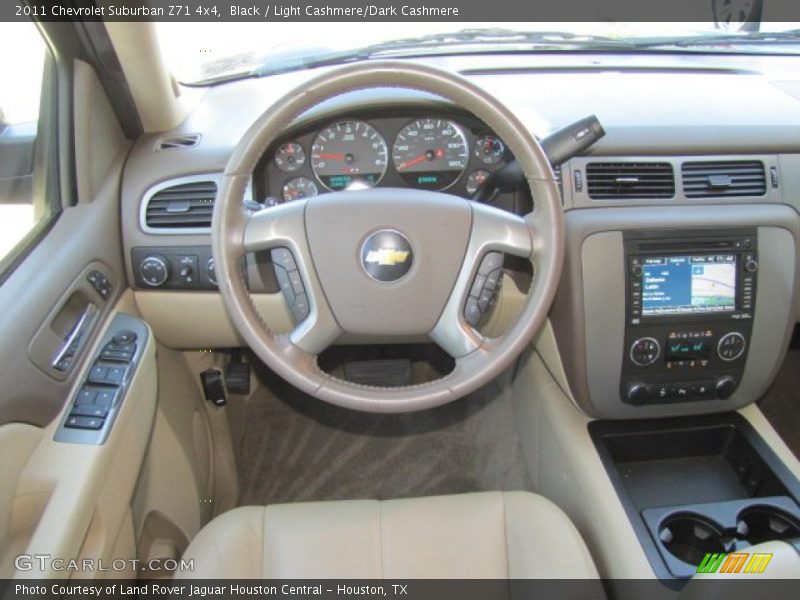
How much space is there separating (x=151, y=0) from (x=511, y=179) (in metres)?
0.94

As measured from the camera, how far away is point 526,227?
128cm

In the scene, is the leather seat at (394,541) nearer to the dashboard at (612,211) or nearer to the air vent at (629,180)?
the dashboard at (612,211)

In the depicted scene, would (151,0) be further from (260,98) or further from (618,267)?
(618,267)

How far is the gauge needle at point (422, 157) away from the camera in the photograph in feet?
5.56

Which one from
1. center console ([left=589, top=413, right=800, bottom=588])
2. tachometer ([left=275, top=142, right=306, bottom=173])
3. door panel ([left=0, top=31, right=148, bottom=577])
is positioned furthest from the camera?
tachometer ([left=275, top=142, right=306, bottom=173])

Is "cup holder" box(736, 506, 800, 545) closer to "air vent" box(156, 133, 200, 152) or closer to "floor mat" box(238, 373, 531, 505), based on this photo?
"floor mat" box(238, 373, 531, 505)

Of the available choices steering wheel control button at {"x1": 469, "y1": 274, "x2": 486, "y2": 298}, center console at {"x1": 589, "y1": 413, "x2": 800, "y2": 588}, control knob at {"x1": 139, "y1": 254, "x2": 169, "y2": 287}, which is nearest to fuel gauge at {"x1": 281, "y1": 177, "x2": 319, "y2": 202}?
control knob at {"x1": 139, "y1": 254, "x2": 169, "y2": 287}

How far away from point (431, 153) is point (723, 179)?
72 cm

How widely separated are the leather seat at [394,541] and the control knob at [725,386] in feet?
1.82

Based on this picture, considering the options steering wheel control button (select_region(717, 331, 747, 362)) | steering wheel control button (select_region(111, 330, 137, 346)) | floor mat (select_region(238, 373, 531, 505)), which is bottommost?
floor mat (select_region(238, 373, 531, 505))

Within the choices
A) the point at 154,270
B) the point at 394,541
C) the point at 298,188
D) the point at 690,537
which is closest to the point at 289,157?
the point at 298,188

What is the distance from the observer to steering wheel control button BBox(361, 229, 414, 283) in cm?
127

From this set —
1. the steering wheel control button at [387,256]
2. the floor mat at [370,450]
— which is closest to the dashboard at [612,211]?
the steering wheel control button at [387,256]

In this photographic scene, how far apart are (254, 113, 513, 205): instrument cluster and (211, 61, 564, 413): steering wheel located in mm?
380
